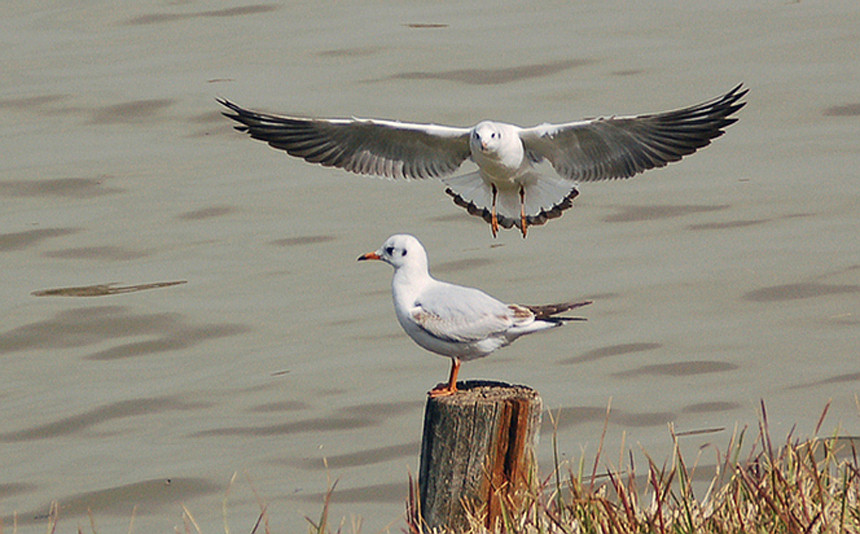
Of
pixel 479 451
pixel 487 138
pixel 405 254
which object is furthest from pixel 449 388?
pixel 487 138

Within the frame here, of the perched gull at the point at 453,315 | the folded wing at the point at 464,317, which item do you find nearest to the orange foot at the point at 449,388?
the perched gull at the point at 453,315

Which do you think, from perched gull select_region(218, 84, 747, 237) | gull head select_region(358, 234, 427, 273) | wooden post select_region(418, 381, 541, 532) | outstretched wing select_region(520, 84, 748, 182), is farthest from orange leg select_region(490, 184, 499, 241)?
wooden post select_region(418, 381, 541, 532)

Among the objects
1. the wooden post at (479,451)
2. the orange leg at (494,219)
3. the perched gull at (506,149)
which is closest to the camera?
the wooden post at (479,451)

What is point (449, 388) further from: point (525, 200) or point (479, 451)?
point (525, 200)

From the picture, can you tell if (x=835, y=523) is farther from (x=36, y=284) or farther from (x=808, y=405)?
(x=36, y=284)

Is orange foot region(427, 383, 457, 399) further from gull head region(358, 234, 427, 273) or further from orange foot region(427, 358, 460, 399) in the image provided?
gull head region(358, 234, 427, 273)

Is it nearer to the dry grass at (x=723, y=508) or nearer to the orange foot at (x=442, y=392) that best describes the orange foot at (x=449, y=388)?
the orange foot at (x=442, y=392)

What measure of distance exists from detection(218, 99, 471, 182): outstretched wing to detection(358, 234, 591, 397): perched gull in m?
1.64

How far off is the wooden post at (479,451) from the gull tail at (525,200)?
1.97 meters

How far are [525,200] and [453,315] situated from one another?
206 cm

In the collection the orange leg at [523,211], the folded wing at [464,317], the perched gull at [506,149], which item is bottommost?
the folded wing at [464,317]

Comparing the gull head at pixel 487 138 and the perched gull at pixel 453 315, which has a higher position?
the gull head at pixel 487 138

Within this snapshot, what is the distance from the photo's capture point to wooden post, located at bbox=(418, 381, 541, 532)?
5.00 metres

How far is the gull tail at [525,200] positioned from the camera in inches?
274
